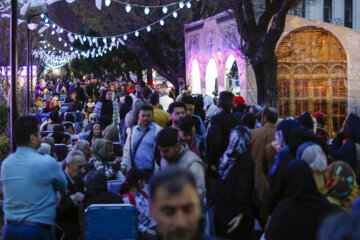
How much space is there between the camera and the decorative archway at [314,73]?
21.8m

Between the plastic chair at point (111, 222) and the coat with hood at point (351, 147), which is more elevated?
the coat with hood at point (351, 147)

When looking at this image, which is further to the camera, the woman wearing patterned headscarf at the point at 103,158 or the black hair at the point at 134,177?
the woman wearing patterned headscarf at the point at 103,158

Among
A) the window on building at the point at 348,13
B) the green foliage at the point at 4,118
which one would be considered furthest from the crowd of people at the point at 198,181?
the window on building at the point at 348,13

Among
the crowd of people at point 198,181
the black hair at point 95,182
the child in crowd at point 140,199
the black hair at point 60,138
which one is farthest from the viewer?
the black hair at point 60,138

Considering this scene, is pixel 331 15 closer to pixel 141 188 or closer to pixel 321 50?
pixel 321 50

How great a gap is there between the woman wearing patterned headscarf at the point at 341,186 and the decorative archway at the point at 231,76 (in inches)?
747

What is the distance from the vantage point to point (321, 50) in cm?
2180

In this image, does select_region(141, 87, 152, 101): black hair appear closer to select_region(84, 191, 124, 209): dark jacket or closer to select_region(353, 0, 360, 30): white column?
select_region(84, 191, 124, 209): dark jacket

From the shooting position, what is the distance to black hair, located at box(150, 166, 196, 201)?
2.56m

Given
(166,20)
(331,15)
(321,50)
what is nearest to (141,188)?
(321,50)

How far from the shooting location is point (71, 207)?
266 inches

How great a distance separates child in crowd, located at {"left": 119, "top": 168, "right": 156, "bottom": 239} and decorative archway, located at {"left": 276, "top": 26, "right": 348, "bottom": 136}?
15.4 meters

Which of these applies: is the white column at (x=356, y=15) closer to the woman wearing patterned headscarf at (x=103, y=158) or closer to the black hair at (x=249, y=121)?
the black hair at (x=249, y=121)

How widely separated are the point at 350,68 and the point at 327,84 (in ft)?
2.99
